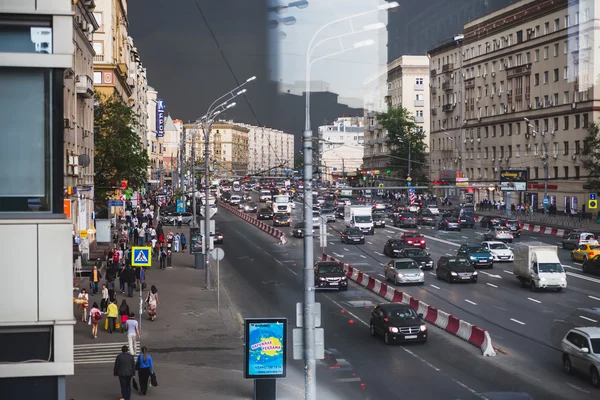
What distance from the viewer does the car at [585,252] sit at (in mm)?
41844

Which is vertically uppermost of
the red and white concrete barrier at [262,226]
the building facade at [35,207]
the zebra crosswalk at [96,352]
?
the building facade at [35,207]

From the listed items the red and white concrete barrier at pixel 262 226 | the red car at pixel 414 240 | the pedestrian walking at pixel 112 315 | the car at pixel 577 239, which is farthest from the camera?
the red and white concrete barrier at pixel 262 226

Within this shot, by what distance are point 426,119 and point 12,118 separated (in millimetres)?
45275

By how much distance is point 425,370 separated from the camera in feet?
66.0

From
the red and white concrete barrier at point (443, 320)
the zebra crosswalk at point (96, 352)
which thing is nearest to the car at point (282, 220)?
the red and white concrete barrier at point (443, 320)

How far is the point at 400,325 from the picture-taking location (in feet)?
77.0

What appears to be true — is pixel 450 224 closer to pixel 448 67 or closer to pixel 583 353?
pixel 448 67

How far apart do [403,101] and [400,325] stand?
1007 inches

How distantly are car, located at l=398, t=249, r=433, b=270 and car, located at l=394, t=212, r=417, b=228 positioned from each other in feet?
81.0

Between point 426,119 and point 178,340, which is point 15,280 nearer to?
point 178,340

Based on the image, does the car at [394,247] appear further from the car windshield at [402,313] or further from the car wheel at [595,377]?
the car wheel at [595,377]

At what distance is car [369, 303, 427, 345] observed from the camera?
23.5 meters

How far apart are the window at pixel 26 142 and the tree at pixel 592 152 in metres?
48.3

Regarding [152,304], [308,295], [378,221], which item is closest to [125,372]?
[308,295]
